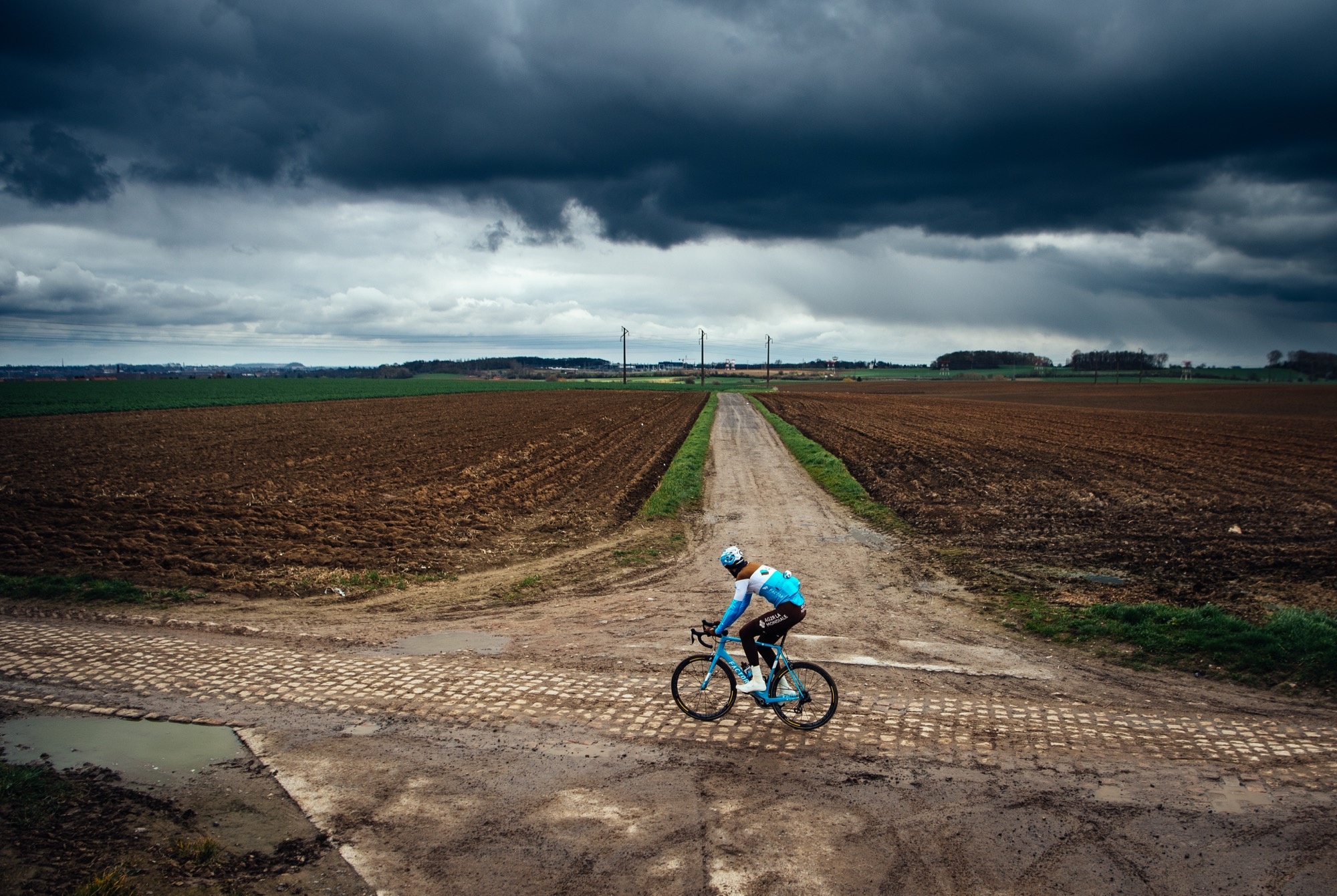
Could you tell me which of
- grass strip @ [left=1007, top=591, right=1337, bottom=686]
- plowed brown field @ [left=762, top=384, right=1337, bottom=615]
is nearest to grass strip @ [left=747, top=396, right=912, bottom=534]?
plowed brown field @ [left=762, top=384, right=1337, bottom=615]

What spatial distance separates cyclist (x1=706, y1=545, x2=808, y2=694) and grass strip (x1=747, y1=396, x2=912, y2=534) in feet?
38.1

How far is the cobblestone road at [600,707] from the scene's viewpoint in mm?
7789

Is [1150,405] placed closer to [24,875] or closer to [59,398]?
[24,875]

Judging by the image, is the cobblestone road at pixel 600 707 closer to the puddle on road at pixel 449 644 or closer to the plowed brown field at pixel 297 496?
the puddle on road at pixel 449 644

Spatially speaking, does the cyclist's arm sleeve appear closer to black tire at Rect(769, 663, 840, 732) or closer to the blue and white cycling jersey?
the blue and white cycling jersey

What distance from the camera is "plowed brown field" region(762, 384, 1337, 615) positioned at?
46.6 ft

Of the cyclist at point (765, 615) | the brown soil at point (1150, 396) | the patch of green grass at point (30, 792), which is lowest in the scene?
the patch of green grass at point (30, 792)

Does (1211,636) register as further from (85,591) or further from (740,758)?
(85,591)

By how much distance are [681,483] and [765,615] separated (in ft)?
57.2

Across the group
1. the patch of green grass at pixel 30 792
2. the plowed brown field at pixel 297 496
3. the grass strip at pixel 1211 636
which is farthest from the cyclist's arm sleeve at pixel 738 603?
the plowed brown field at pixel 297 496

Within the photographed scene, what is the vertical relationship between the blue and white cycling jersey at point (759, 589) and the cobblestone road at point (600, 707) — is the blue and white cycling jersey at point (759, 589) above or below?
above

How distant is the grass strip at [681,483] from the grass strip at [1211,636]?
35.9ft

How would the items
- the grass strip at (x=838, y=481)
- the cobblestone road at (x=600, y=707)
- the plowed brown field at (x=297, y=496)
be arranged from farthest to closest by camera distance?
the grass strip at (x=838, y=481) < the plowed brown field at (x=297, y=496) < the cobblestone road at (x=600, y=707)

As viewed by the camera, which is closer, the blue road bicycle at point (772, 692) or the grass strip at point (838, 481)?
the blue road bicycle at point (772, 692)
